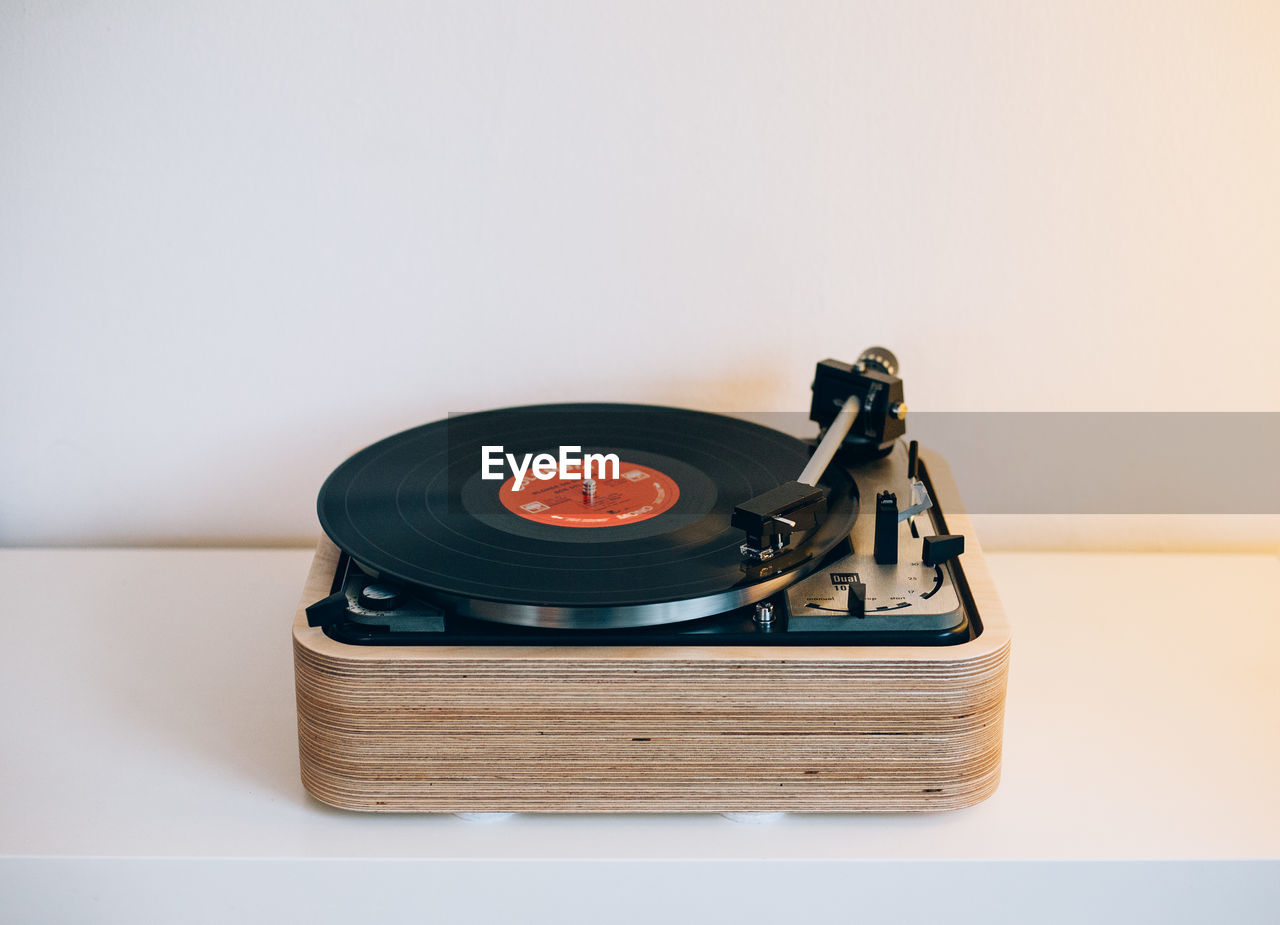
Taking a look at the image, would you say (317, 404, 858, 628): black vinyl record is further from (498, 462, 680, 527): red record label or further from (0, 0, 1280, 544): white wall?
(0, 0, 1280, 544): white wall

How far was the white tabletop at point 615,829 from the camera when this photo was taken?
0.84m

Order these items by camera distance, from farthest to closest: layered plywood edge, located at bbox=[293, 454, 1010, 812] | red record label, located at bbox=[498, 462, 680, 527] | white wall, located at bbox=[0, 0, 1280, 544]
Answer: white wall, located at bbox=[0, 0, 1280, 544], red record label, located at bbox=[498, 462, 680, 527], layered plywood edge, located at bbox=[293, 454, 1010, 812]

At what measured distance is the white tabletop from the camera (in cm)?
84

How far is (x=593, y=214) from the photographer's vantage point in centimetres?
126

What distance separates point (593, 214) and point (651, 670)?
60cm

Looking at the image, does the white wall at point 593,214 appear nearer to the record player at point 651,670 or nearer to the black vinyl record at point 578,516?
the black vinyl record at point 578,516

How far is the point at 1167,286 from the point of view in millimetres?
1284

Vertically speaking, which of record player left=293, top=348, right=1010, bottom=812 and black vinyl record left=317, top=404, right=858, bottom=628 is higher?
black vinyl record left=317, top=404, right=858, bottom=628

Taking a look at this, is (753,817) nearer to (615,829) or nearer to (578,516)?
(615,829)

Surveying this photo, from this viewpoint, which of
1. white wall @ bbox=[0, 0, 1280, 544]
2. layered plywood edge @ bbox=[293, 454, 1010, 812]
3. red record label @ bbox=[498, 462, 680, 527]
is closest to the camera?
layered plywood edge @ bbox=[293, 454, 1010, 812]

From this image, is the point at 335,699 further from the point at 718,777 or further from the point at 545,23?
the point at 545,23

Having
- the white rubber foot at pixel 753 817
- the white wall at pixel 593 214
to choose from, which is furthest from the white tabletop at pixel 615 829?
the white wall at pixel 593 214

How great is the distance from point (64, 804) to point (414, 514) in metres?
0.33

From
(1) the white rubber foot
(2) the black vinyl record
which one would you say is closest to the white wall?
(2) the black vinyl record
